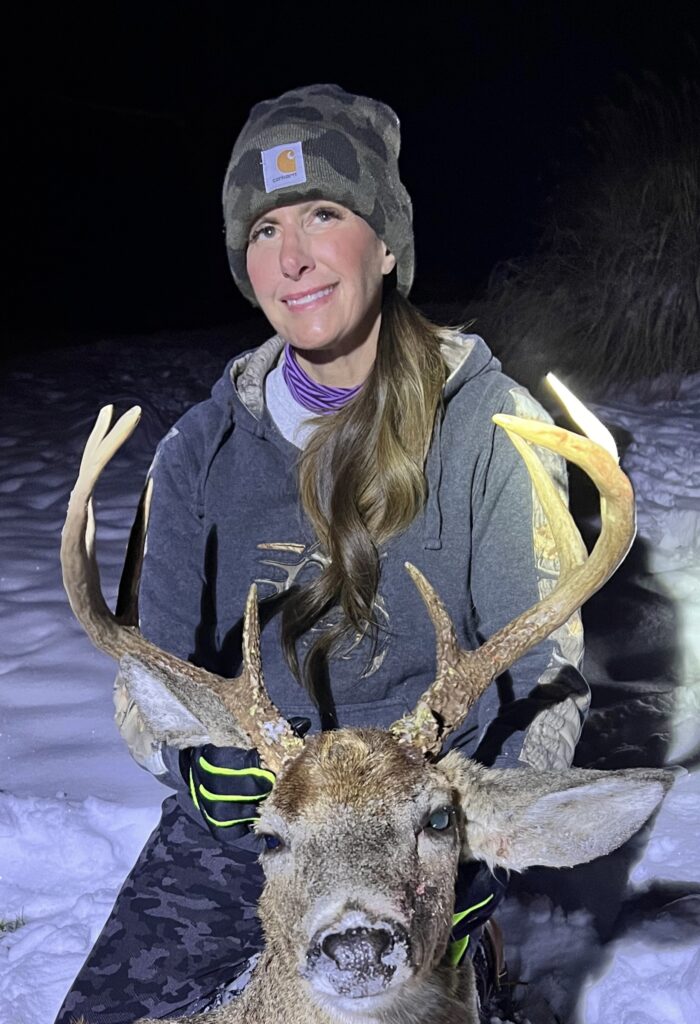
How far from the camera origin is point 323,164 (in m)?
2.18

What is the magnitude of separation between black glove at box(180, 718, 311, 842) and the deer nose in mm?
378

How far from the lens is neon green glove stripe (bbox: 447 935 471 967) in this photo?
1854 millimetres

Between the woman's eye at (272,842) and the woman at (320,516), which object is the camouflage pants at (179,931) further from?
the woman's eye at (272,842)

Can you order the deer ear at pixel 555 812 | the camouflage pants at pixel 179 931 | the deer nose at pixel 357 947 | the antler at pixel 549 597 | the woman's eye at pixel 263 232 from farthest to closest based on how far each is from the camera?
the woman's eye at pixel 263 232 → the camouflage pants at pixel 179 931 → the antler at pixel 549 597 → the deer ear at pixel 555 812 → the deer nose at pixel 357 947

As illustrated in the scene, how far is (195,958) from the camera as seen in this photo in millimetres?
2193

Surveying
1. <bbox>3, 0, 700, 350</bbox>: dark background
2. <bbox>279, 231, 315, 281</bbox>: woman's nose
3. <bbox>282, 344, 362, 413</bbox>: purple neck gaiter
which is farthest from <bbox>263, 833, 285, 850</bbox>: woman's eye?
<bbox>3, 0, 700, 350</bbox>: dark background

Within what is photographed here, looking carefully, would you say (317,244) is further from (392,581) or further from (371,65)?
(371,65)

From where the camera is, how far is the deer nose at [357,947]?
1.40m

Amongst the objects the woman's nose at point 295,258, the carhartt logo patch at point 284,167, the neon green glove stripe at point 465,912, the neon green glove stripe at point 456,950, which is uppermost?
the carhartt logo patch at point 284,167

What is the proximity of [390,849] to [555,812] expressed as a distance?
294 mm

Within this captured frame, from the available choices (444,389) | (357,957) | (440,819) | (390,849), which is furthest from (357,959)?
(444,389)

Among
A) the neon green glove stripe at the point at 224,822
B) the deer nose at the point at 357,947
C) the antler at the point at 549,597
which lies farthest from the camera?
the neon green glove stripe at the point at 224,822

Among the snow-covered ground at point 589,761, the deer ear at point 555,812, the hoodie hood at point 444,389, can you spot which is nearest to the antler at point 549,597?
the deer ear at point 555,812

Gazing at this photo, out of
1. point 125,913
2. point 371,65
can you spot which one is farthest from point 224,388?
point 371,65
